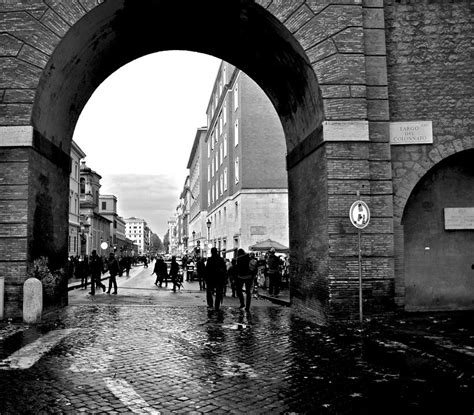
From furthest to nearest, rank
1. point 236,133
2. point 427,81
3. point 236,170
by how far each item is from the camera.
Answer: point 236,133
point 236,170
point 427,81

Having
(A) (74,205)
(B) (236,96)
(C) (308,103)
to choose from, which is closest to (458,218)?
(C) (308,103)

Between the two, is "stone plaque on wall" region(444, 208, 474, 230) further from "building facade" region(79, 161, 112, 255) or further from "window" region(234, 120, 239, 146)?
"building facade" region(79, 161, 112, 255)

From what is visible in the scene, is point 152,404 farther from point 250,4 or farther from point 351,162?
point 250,4

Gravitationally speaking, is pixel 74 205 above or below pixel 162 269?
above

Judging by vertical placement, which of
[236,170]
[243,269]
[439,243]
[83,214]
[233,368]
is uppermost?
[236,170]

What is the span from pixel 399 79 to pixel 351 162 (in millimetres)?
2924

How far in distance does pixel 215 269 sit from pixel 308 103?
17.7ft

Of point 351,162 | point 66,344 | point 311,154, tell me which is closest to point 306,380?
point 66,344

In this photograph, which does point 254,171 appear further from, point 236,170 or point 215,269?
point 215,269

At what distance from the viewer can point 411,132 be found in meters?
13.0

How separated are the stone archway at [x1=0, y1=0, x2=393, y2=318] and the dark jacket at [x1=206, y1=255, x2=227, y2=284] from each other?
7.96 ft

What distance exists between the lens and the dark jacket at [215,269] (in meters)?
14.5

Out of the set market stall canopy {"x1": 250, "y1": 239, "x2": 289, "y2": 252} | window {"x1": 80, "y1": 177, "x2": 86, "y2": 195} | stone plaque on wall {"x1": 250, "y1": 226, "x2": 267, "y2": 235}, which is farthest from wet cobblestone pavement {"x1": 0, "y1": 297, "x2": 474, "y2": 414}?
window {"x1": 80, "y1": 177, "x2": 86, "y2": 195}

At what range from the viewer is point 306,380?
249 inches
